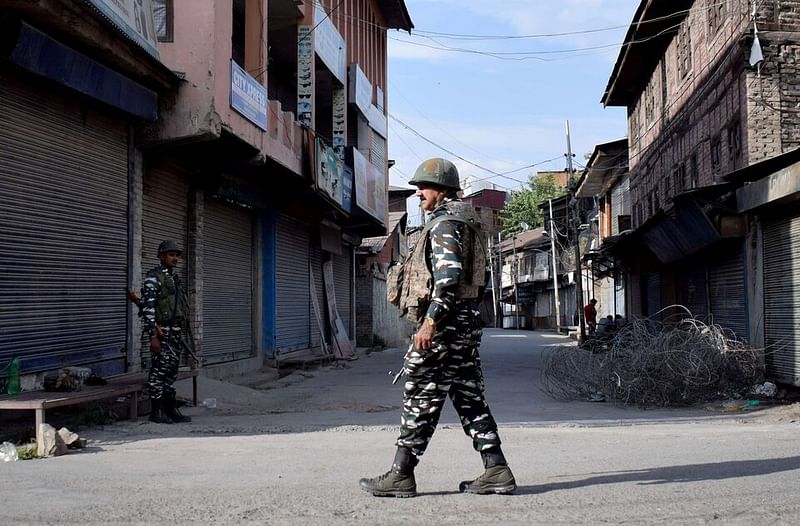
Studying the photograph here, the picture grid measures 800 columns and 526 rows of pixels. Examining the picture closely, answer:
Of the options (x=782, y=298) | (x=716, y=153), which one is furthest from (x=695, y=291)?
(x=782, y=298)

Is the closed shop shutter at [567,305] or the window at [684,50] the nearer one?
the window at [684,50]

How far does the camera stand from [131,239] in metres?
10.6

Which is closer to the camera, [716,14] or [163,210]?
[163,210]

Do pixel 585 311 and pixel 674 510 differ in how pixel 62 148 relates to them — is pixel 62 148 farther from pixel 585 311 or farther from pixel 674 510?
pixel 585 311

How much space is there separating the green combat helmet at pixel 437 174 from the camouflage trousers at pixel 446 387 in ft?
2.68

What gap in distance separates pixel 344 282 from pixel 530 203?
46.6m

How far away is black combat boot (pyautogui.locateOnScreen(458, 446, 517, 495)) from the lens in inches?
186

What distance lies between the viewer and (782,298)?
11930 millimetres

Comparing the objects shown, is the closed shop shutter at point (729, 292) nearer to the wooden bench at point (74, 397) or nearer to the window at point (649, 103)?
the wooden bench at point (74, 397)

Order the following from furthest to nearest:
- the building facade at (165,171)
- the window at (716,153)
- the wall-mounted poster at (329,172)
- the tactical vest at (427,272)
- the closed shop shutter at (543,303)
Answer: the closed shop shutter at (543,303) → the wall-mounted poster at (329,172) → the window at (716,153) → the building facade at (165,171) → the tactical vest at (427,272)

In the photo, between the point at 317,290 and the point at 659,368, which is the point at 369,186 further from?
the point at 659,368

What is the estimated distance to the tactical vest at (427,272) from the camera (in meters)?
4.88

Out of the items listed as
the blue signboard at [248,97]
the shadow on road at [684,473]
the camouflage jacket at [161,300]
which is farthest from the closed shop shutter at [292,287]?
the shadow on road at [684,473]

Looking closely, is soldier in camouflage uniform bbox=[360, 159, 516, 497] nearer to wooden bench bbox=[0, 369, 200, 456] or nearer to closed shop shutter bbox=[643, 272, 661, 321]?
wooden bench bbox=[0, 369, 200, 456]
